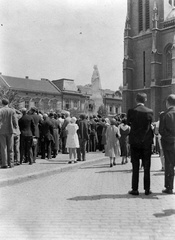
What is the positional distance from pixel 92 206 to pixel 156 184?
9.14 feet

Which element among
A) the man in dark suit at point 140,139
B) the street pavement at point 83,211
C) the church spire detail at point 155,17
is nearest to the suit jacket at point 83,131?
the street pavement at point 83,211

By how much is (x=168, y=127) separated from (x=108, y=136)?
16.0ft

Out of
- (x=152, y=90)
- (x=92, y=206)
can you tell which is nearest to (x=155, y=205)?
(x=92, y=206)

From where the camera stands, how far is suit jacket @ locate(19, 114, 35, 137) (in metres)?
10.9

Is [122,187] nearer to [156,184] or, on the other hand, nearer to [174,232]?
[156,184]

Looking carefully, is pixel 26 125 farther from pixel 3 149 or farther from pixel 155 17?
pixel 155 17

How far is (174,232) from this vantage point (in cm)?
429

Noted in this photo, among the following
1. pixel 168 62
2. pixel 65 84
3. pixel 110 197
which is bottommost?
pixel 110 197

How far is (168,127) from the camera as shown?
6945 millimetres

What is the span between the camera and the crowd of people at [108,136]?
6.79 m

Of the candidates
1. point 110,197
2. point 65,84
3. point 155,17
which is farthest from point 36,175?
point 65,84

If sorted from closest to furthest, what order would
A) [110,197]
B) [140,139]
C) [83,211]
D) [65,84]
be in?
[83,211]
[110,197]
[140,139]
[65,84]

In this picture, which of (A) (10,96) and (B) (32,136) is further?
(A) (10,96)

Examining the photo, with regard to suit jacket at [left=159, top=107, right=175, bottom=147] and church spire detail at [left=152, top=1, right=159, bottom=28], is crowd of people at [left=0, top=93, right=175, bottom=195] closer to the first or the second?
suit jacket at [left=159, top=107, right=175, bottom=147]
